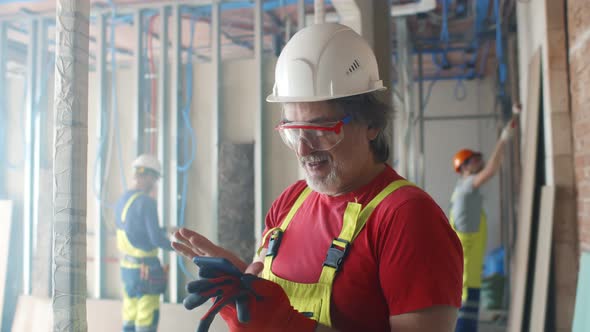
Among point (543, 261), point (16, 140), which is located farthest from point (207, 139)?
point (543, 261)

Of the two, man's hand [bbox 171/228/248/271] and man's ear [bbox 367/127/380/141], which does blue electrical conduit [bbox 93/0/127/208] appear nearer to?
man's hand [bbox 171/228/248/271]

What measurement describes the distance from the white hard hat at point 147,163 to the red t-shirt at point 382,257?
2.58 metres

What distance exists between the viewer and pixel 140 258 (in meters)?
3.45

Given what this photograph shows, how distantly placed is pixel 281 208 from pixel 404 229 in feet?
1.52

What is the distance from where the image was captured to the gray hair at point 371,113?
1197 millimetres

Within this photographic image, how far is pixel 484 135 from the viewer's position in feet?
23.4

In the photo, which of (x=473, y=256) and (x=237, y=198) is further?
(x=473, y=256)

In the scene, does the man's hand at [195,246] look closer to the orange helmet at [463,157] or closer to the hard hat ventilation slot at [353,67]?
the hard hat ventilation slot at [353,67]

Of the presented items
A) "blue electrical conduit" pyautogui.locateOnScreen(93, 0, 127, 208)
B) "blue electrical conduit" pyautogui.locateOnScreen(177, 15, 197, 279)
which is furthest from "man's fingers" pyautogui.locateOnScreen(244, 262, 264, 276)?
"blue electrical conduit" pyautogui.locateOnScreen(93, 0, 127, 208)

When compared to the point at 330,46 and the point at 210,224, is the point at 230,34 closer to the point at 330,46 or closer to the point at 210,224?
the point at 210,224

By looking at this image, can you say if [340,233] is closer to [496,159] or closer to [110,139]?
[496,159]

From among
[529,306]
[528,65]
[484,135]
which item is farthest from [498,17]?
[484,135]

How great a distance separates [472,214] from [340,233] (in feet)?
10.4

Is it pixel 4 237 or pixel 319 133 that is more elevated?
pixel 319 133
